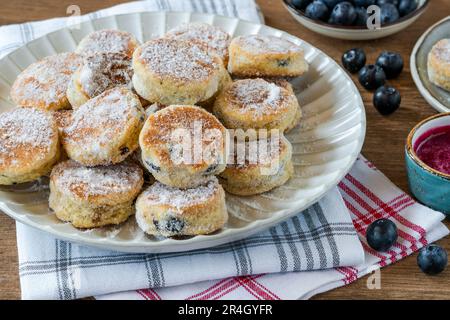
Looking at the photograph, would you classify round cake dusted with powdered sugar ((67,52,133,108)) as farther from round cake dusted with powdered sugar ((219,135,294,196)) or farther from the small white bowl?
the small white bowl

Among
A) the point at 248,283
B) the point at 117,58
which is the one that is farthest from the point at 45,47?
the point at 248,283

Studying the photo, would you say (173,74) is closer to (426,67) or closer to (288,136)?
(288,136)

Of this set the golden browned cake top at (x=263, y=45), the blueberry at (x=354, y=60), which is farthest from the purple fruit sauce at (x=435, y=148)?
the blueberry at (x=354, y=60)

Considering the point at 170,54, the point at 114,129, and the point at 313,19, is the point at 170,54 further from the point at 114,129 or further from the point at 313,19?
the point at 313,19

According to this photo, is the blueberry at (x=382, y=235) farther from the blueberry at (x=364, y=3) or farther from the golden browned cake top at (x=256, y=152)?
the blueberry at (x=364, y=3)

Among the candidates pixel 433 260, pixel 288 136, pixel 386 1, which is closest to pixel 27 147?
pixel 288 136

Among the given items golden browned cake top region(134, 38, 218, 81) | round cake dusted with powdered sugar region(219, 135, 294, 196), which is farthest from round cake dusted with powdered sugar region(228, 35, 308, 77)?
round cake dusted with powdered sugar region(219, 135, 294, 196)
